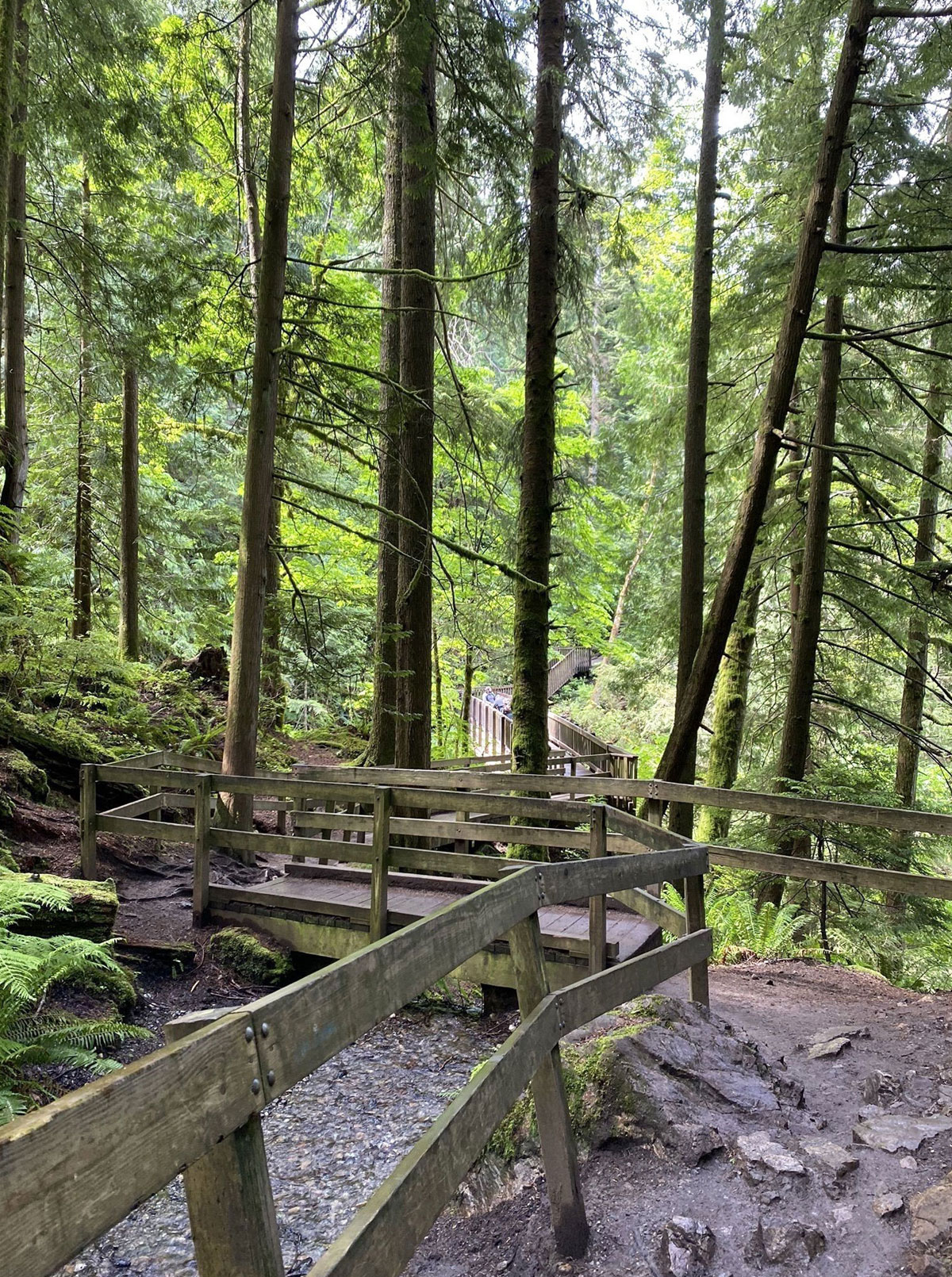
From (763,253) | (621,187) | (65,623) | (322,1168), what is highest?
(621,187)

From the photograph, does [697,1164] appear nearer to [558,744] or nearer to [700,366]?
[700,366]

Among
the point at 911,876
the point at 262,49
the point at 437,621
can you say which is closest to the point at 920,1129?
the point at 911,876

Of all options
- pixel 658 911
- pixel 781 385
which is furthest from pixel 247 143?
pixel 658 911

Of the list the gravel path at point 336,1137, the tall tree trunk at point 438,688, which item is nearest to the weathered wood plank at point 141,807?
the gravel path at point 336,1137

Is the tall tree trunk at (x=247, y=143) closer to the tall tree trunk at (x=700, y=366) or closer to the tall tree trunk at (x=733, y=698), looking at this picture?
the tall tree trunk at (x=700, y=366)

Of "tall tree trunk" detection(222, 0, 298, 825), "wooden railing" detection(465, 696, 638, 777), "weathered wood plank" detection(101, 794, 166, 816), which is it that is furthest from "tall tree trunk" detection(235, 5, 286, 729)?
"wooden railing" detection(465, 696, 638, 777)

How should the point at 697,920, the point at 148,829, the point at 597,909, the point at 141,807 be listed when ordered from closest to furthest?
1. the point at 697,920
2. the point at 597,909
3. the point at 148,829
4. the point at 141,807

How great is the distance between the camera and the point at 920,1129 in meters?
3.51

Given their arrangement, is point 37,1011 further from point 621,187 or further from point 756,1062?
point 621,187

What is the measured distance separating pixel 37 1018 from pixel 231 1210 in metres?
3.94

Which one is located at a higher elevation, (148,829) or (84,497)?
(84,497)

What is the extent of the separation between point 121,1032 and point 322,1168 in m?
1.29

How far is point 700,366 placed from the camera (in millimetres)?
11133

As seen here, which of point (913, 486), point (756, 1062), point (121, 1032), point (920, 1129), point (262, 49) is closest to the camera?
point (920, 1129)
